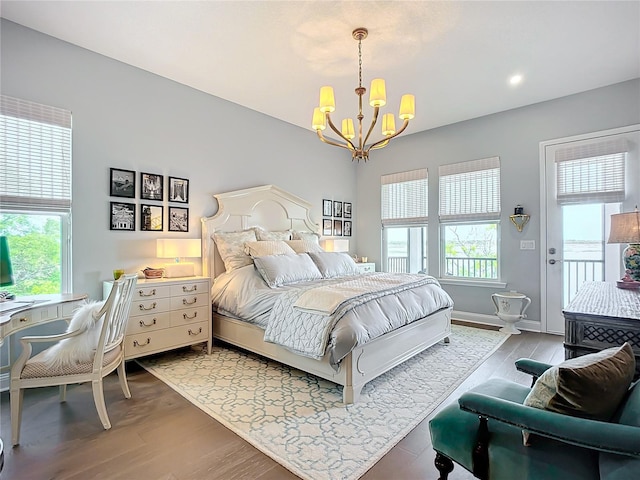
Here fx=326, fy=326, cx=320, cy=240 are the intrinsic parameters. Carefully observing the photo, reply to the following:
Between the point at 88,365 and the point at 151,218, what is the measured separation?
1.82 metres

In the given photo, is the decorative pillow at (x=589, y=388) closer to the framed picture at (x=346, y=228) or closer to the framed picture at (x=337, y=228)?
the framed picture at (x=337, y=228)

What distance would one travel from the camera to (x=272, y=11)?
2.53 meters

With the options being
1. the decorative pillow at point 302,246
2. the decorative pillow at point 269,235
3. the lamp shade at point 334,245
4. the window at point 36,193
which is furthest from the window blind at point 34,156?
the lamp shade at point 334,245

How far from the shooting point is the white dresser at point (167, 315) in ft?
9.70

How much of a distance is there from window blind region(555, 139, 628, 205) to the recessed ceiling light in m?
1.14

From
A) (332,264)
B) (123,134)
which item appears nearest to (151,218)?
(123,134)

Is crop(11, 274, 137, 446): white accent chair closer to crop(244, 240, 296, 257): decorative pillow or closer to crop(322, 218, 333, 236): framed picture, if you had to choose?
crop(244, 240, 296, 257): decorative pillow

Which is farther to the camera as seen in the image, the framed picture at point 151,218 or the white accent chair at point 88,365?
the framed picture at point 151,218

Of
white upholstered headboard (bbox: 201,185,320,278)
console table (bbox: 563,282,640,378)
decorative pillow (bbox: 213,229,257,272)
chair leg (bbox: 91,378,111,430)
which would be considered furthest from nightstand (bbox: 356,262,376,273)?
chair leg (bbox: 91,378,111,430)

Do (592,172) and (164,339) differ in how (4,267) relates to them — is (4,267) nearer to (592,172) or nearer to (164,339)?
(164,339)

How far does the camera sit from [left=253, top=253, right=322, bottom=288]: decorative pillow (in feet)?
11.2

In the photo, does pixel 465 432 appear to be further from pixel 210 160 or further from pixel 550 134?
pixel 550 134

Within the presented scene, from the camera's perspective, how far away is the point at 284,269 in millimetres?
3498

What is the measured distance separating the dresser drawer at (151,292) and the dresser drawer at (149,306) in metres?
0.04
